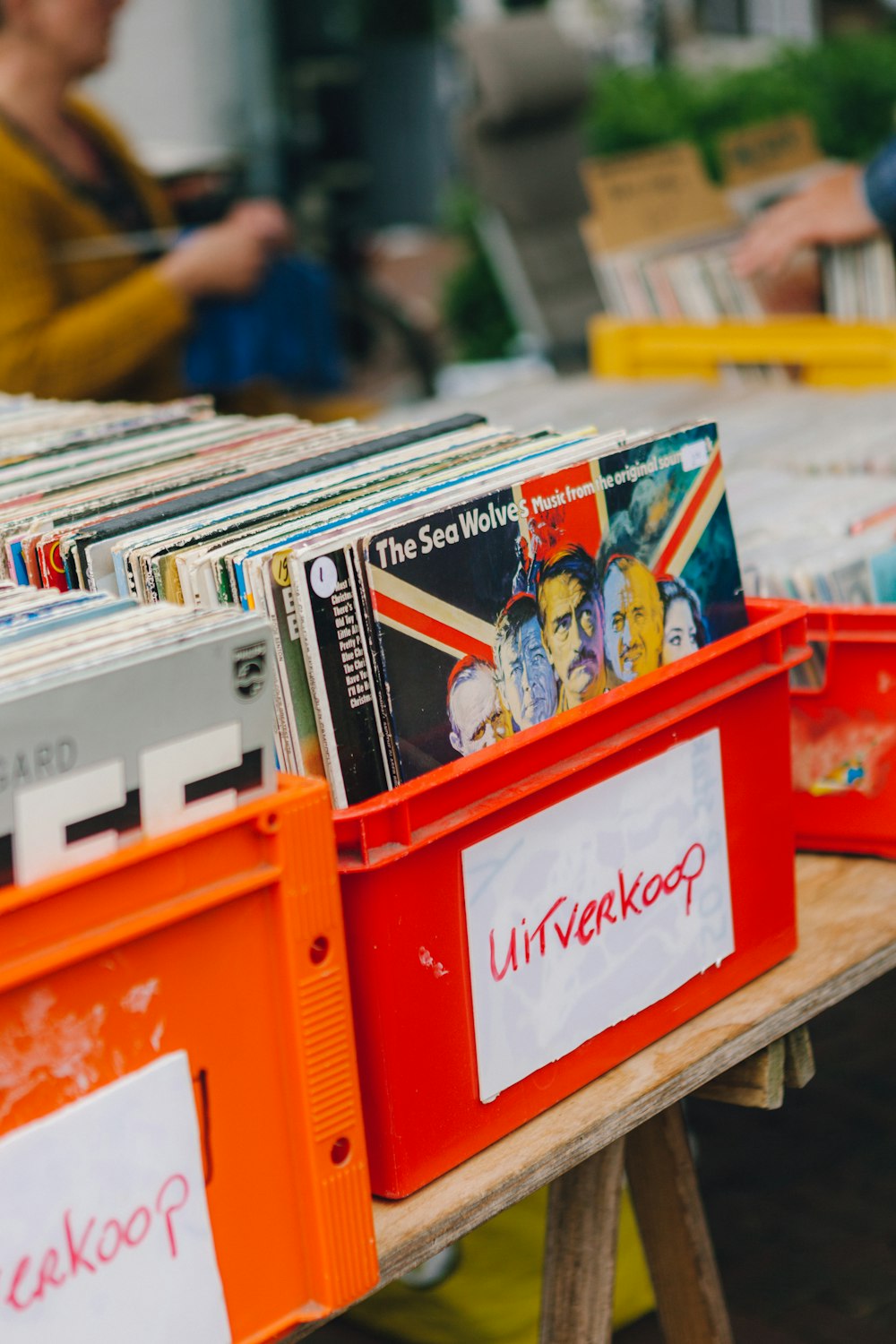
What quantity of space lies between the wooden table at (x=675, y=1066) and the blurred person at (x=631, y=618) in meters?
0.26

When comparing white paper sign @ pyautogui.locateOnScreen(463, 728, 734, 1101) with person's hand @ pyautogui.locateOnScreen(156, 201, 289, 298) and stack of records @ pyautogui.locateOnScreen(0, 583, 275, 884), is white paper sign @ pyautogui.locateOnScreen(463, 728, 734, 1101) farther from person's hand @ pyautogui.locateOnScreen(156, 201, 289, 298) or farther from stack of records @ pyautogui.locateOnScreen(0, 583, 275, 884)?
person's hand @ pyautogui.locateOnScreen(156, 201, 289, 298)

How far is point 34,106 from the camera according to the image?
2469 millimetres

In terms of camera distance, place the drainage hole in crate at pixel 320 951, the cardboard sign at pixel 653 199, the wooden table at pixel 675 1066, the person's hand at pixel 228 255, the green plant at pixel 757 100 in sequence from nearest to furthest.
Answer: the drainage hole in crate at pixel 320 951 → the wooden table at pixel 675 1066 → the cardboard sign at pixel 653 199 → the person's hand at pixel 228 255 → the green plant at pixel 757 100

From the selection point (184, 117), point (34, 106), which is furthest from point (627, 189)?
point (184, 117)

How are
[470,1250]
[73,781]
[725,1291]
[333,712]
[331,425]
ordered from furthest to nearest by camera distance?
[725,1291] → [470,1250] → [331,425] → [333,712] → [73,781]

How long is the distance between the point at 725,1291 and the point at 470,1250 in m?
0.42

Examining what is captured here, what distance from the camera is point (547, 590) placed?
93 centimetres

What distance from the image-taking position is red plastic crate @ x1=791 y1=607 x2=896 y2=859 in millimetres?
1232

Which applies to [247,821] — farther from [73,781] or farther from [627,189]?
[627,189]

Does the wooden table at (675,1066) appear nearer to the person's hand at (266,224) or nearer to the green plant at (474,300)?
the person's hand at (266,224)

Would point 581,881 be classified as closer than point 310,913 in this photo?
No

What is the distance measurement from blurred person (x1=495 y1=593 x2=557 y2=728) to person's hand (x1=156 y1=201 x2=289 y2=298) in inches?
72.8

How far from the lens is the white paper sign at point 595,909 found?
90 cm

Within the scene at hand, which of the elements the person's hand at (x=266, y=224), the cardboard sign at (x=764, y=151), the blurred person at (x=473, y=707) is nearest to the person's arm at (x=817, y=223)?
the cardboard sign at (x=764, y=151)
